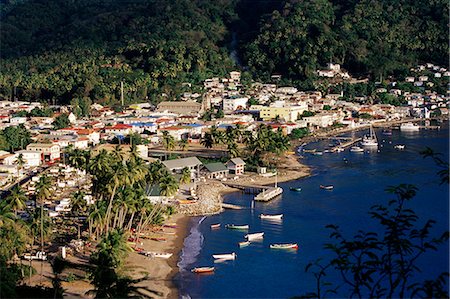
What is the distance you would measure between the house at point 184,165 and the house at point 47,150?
22.2 ft

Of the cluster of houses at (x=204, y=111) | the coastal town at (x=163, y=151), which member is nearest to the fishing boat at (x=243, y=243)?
the coastal town at (x=163, y=151)

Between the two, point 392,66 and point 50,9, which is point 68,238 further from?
point 50,9

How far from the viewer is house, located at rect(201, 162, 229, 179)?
29.9 m

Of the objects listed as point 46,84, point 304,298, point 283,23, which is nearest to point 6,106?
point 46,84

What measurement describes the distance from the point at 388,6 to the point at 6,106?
126 feet

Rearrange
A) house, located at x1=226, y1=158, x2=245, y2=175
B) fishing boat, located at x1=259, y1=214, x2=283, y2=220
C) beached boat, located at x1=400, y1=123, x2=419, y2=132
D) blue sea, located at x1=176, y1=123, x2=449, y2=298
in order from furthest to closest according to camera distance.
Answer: beached boat, located at x1=400, y1=123, x2=419, y2=132 → house, located at x1=226, y1=158, x2=245, y2=175 → fishing boat, located at x1=259, y1=214, x2=283, y2=220 → blue sea, located at x1=176, y1=123, x2=449, y2=298

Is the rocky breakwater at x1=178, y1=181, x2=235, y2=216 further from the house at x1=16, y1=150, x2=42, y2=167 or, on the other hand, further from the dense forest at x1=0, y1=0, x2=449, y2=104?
the dense forest at x1=0, y1=0, x2=449, y2=104

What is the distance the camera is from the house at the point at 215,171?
29.9m

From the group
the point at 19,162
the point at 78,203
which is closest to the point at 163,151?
the point at 19,162

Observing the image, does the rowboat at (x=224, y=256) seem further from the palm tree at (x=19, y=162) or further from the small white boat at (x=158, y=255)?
the palm tree at (x=19, y=162)

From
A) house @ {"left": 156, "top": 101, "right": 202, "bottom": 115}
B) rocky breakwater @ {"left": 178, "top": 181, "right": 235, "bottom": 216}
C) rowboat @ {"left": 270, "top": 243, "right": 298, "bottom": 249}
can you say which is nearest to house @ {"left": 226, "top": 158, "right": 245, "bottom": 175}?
rocky breakwater @ {"left": 178, "top": 181, "right": 235, "bottom": 216}

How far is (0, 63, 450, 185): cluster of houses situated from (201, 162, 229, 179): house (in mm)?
109

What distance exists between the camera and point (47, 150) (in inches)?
1305

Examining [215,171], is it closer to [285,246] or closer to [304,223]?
[304,223]
